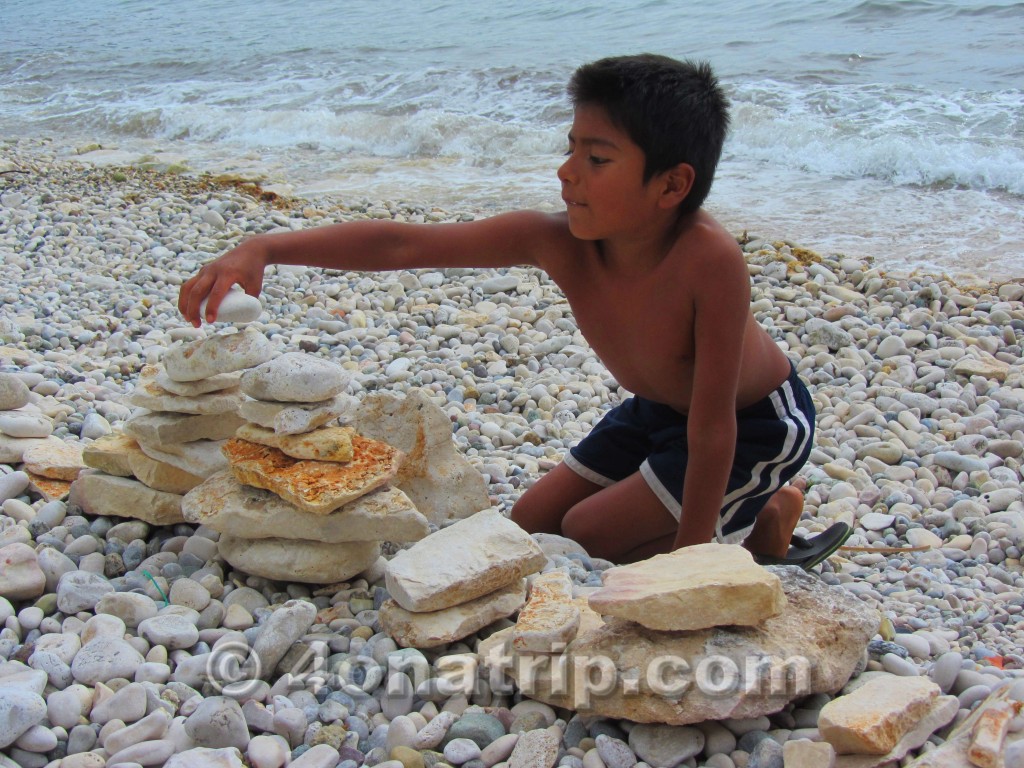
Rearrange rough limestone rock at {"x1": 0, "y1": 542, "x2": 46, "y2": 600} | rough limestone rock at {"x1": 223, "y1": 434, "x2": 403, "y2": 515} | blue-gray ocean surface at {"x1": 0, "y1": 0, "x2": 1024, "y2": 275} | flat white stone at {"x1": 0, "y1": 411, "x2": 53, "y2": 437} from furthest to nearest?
blue-gray ocean surface at {"x1": 0, "y1": 0, "x2": 1024, "y2": 275}
flat white stone at {"x1": 0, "y1": 411, "x2": 53, "y2": 437}
rough limestone rock at {"x1": 223, "y1": 434, "x2": 403, "y2": 515}
rough limestone rock at {"x1": 0, "y1": 542, "x2": 46, "y2": 600}

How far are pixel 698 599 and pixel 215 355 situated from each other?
1519mm

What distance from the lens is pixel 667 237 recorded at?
2.79 m

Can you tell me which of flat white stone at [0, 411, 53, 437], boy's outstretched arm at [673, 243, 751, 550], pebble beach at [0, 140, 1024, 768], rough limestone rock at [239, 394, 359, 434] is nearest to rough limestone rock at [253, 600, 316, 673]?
pebble beach at [0, 140, 1024, 768]

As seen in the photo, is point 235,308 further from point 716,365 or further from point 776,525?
point 776,525

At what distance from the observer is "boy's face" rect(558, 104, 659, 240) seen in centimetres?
262

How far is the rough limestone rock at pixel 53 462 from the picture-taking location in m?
3.16

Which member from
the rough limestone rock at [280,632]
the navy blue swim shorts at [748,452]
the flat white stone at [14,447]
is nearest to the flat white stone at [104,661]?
the rough limestone rock at [280,632]

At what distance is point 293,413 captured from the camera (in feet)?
8.90

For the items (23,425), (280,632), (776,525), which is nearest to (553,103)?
(776,525)

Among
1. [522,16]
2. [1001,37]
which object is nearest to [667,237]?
[1001,37]

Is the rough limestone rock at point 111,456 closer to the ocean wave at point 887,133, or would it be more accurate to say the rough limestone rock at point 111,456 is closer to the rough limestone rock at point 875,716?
the rough limestone rock at point 875,716

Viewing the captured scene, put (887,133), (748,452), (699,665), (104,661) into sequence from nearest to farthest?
1. (699,665)
2. (104,661)
3. (748,452)
4. (887,133)

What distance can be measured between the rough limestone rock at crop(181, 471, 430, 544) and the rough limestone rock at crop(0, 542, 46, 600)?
Result: 385 millimetres

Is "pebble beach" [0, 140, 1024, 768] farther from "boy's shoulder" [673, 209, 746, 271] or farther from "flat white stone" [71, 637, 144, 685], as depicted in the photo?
"boy's shoulder" [673, 209, 746, 271]
